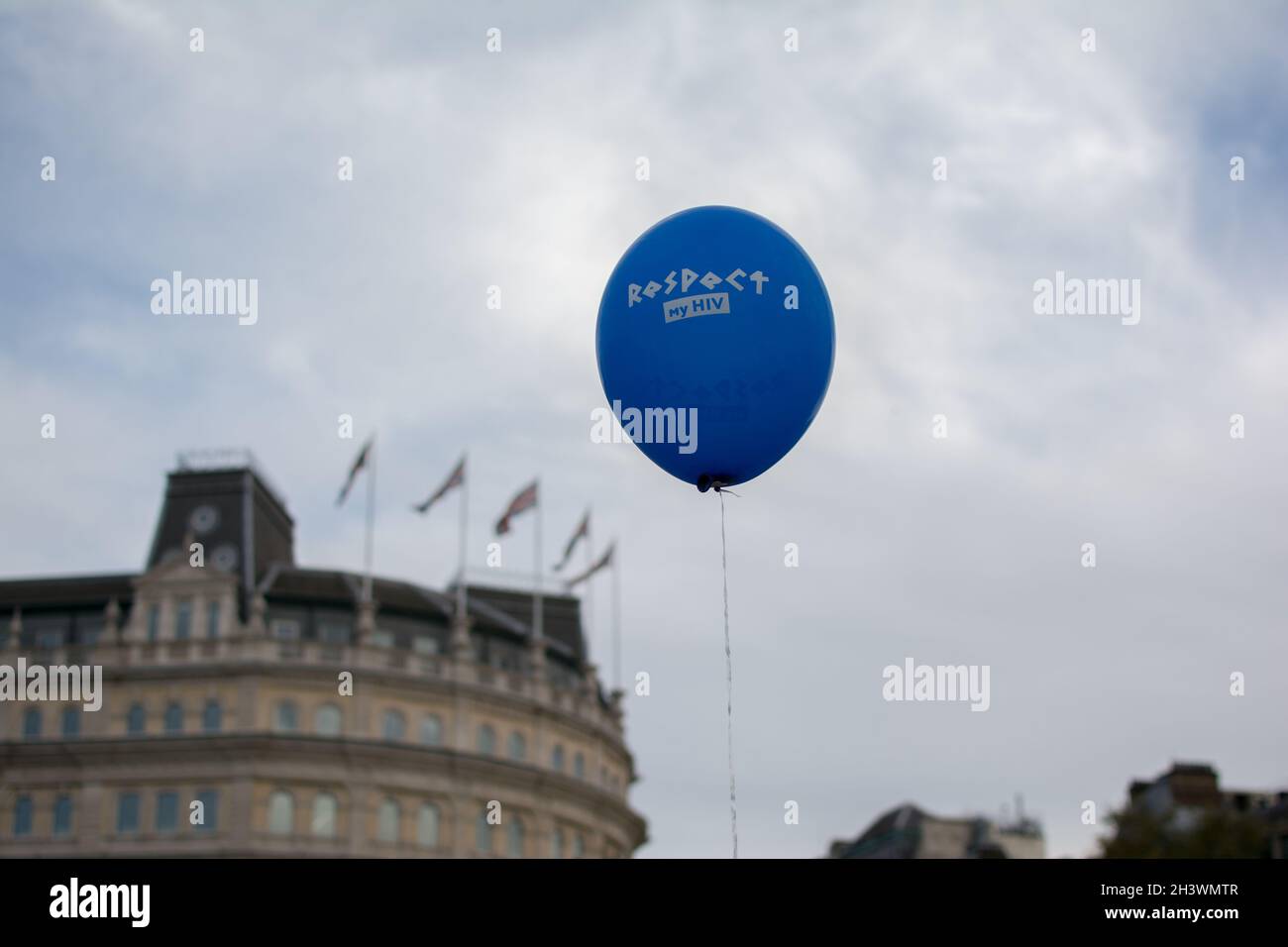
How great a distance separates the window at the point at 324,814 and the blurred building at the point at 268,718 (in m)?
0.09

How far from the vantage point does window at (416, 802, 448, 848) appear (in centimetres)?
7206

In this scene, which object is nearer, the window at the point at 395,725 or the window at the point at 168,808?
the window at the point at 168,808

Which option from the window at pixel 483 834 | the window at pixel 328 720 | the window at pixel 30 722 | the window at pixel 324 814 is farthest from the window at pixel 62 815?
the window at pixel 483 834

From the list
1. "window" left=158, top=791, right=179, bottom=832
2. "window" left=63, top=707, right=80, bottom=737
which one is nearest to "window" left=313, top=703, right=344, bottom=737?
"window" left=158, top=791, right=179, bottom=832

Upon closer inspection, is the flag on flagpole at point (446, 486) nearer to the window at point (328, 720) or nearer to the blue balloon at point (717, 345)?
the window at point (328, 720)

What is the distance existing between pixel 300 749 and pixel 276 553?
12.8 metres

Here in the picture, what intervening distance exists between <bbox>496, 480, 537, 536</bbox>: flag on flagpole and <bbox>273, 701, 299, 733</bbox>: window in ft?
41.6

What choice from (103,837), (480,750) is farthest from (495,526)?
(103,837)

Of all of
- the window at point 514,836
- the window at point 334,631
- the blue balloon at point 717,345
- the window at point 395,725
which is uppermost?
the window at point 334,631

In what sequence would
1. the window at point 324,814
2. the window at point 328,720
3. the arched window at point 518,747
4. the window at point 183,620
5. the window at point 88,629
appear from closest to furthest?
the window at point 324,814, the window at point 328,720, the window at point 183,620, the window at point 88,629, the arched window at point 518,747

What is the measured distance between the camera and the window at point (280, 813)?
6938 cm

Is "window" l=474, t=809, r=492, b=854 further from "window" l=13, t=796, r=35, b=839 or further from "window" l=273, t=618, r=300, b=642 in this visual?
"window" l=13, t=796, r=35, b=839
